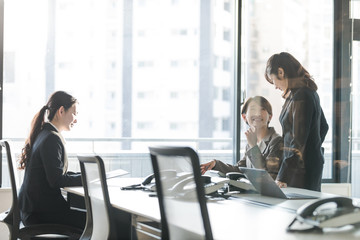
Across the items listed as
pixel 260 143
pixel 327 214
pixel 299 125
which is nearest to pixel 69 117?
pixel 260 143

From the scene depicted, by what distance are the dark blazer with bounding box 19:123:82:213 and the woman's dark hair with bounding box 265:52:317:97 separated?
1495 millimetres

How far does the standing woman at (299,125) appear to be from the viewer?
2.73 m

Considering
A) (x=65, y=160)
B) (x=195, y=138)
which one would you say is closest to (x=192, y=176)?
(x=65, y=160)

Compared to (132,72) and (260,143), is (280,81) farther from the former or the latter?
(132,72)

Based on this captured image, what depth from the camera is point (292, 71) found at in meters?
2.84

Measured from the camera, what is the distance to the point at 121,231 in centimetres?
324

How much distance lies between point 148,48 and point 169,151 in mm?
3545

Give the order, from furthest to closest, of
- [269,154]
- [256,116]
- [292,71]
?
[256,116] → [269,154] → [292,71]

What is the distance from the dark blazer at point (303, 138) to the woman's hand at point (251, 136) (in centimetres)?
48

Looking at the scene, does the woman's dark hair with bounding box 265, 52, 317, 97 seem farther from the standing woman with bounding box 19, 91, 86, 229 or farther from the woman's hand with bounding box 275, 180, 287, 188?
the standing woman with bounding box 19, 91, 86, 229

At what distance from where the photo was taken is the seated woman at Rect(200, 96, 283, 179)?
3.13m

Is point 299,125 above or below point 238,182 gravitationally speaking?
above

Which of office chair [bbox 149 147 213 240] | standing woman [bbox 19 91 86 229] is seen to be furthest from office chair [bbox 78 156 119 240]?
office chair [bbox 149 147 213 240]

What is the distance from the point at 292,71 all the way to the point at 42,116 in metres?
1.87
